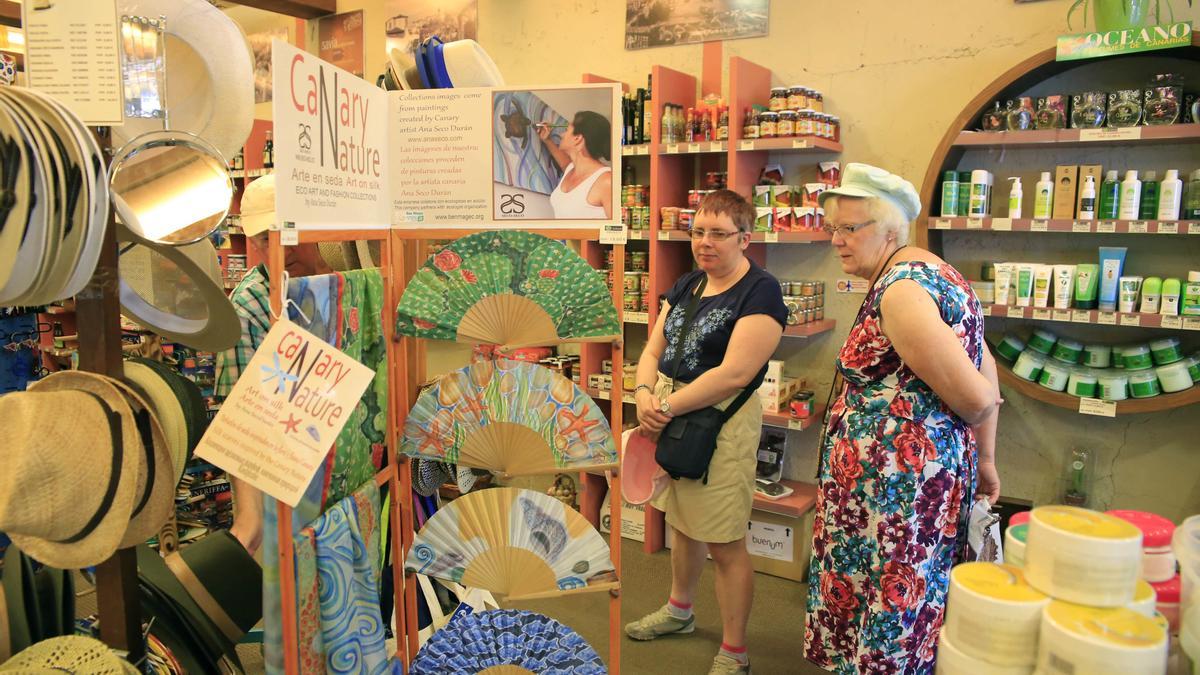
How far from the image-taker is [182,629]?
162 cm

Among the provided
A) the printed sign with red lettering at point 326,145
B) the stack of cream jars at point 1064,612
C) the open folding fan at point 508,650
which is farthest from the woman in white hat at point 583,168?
the stack of cream jars at point 1064,612

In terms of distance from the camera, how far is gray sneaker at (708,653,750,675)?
2.97 meters

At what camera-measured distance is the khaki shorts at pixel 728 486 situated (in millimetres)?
2918

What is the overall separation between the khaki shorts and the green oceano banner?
1.80m

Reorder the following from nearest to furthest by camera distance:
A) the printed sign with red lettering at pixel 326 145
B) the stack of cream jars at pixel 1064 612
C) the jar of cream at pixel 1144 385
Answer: the stack of cream jars at pixel 1064 612
the printed sign with red lettering at pixel 326 145
the jar of cream at pixel 1144 385

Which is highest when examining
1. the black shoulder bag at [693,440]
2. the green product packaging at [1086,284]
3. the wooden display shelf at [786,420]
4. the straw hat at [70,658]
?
the green product packaging at [1086,284]

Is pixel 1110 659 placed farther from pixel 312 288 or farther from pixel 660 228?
pixel 660 228

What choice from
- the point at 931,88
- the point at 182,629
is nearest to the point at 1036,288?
the point at 931,88

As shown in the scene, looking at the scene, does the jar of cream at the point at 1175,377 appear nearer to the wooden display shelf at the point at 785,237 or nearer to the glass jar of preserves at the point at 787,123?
the wooden display shelf at the point at 785,237

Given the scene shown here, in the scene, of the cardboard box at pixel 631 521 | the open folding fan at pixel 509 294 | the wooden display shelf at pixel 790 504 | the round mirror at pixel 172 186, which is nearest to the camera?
the round mirror at pixel 172 186

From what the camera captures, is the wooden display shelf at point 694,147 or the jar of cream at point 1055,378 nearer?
the jar of cream at point 1055,378

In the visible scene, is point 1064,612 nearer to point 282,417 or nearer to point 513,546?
point 282,417

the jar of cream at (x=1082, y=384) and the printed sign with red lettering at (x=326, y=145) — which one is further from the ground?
the printed sign with red lettering at (x=326, y=145)

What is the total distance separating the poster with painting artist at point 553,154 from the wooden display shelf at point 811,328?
6.93 feet
